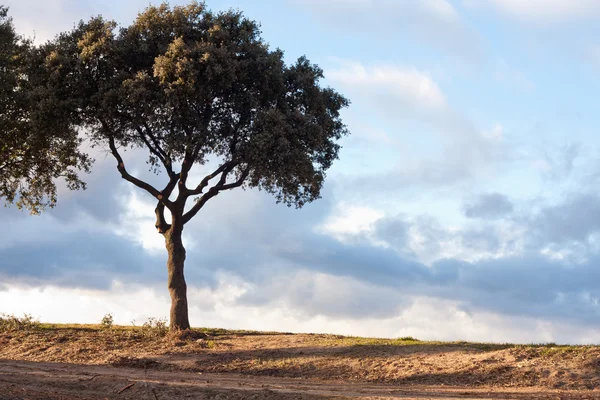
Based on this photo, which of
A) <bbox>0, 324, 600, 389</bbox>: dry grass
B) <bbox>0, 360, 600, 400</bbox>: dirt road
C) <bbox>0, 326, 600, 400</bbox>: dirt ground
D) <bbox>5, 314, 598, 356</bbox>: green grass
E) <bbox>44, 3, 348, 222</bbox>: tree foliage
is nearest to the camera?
<bbox>0, 360, 600, 400</bbox>: dirt road

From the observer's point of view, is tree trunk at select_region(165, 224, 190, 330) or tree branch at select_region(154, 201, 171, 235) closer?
tree trunk at select_region(165, 224, 190, 330)

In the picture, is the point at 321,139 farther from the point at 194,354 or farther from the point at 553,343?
the point at 553,343

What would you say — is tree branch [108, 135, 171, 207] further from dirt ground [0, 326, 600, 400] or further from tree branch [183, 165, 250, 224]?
dirt ground [0, 326, 600, 400]

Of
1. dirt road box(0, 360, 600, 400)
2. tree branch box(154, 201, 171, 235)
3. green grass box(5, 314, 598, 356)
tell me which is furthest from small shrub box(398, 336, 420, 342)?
tree branch box(154, 201, 171, 235)

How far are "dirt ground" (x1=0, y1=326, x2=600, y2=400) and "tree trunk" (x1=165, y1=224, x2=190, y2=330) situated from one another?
1.36 metres

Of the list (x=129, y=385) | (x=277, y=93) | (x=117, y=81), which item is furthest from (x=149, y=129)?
(x=129, y=385)

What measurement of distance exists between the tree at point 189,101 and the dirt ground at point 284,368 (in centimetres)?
519

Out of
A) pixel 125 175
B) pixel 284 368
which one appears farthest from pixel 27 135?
pixel 284 368

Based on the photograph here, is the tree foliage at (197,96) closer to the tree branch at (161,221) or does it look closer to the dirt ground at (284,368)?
the tree branch at (161,221)

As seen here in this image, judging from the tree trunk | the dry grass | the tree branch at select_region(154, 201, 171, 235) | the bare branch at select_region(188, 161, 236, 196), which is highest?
the bare branch at select_region(188, 161, 236, 196)

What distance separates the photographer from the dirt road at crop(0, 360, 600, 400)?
1846cm

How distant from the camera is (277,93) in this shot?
109 ft

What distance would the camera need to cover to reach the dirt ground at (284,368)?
765 inches

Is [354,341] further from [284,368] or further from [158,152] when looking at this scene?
[158,152]
